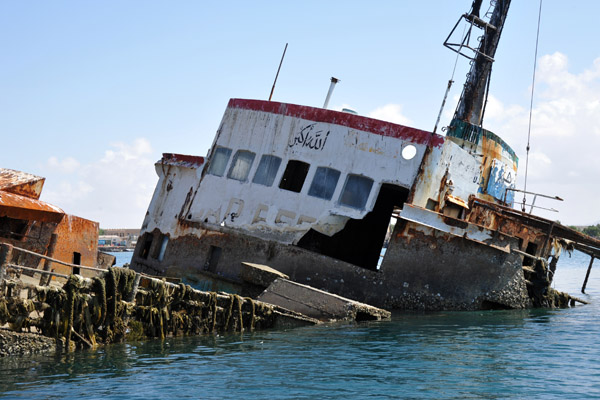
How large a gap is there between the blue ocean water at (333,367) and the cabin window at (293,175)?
17.4 ft

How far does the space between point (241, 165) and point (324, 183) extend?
101 inches

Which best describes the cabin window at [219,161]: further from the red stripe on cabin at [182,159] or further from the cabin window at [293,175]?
the cabin window at [293,175]

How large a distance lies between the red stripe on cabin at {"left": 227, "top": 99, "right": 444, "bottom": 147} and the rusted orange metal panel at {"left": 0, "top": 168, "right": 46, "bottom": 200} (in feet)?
19.1

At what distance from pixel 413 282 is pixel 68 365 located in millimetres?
8993

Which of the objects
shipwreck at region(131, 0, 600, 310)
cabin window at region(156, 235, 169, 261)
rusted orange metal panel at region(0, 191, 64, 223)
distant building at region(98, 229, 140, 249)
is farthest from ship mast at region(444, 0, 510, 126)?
distant building at region(98, 229, 140, 249)

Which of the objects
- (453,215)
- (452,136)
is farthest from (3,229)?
(452,136)

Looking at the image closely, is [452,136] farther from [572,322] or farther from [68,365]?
[68,365]

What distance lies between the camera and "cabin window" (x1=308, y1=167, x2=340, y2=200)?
17625mm

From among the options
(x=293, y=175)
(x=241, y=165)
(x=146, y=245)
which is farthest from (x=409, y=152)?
(x=146, y=245)

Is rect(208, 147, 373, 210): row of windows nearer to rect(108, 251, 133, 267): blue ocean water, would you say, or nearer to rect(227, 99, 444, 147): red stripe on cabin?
rect(227, 99, 444, 147): red stripe on cabin

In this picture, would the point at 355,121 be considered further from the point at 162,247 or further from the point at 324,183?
the point at 162,247

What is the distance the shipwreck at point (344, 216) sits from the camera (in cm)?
1708

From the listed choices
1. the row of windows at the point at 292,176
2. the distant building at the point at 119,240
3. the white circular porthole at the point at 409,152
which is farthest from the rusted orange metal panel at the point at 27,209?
the distant building at the point at 119,240

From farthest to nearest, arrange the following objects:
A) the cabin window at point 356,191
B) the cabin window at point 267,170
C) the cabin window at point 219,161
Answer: the cabin window at point 219,161, the cabin window at point 267,170, the cabin window at point 356,191
